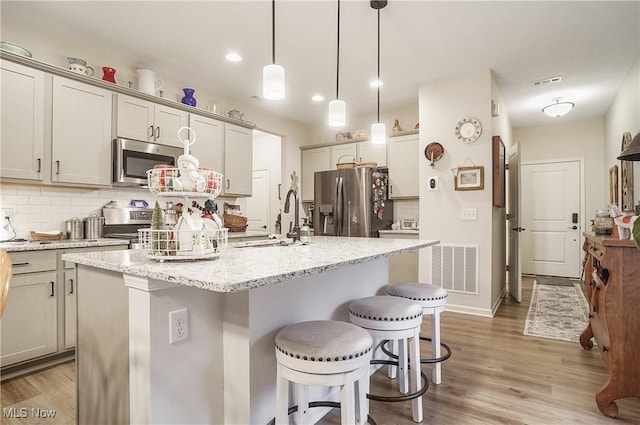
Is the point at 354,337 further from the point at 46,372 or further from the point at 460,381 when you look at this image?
the point at 46,372

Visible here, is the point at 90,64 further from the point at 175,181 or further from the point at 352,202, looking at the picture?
the point at 352,202

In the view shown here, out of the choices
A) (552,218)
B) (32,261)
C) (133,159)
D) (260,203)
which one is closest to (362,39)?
(133,159)

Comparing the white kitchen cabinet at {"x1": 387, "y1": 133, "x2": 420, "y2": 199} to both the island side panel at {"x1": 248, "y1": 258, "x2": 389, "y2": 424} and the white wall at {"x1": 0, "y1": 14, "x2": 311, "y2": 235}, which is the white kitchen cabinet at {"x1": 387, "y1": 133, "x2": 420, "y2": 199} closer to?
the white wall at {"x1": 0, "y1": 14, "x2": 311, "y2": 235}

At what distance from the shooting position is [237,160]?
4527mm

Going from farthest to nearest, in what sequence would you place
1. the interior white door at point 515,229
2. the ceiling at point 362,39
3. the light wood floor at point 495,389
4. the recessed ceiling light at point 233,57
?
the interior white door at point 515,229 < the recessed ceiling light at point 233,57 < the ceiling at point 362,39 < the light wood floor at point 495,389

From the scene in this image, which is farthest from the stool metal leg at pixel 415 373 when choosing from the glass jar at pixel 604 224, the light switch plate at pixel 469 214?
the light switch plate at pixel 469 214

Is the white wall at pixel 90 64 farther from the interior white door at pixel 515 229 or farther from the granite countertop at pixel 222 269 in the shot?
the interior white door at pixel 515 229

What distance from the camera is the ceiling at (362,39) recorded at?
2699 mm

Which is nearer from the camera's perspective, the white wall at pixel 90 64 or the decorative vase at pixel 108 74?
the white wall at pixel 90 64

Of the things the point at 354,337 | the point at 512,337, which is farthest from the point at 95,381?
the point at 512,337

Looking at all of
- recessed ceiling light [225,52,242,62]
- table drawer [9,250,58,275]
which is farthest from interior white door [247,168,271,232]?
table drawer [9,250,58,275]

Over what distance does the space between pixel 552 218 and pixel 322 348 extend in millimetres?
6334

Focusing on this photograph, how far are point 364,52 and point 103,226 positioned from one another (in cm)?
302

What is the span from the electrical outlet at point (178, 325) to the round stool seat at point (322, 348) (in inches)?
13.9
